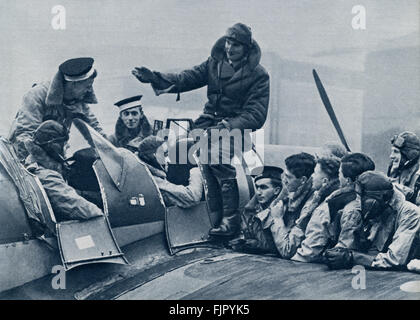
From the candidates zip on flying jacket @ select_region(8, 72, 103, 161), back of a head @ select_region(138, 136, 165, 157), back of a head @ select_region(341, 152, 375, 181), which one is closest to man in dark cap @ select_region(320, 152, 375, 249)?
back of a head @ select_region(341, 152, 375, 181)

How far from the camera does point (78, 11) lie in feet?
22.2

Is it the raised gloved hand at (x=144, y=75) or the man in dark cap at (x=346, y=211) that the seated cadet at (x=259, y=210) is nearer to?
the man in dark cap at (x=346, y=211)

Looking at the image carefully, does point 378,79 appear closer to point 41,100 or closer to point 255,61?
point 255,61

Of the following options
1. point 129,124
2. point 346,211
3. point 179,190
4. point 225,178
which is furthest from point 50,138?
point 346,211

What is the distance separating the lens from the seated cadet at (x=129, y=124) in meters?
6.55

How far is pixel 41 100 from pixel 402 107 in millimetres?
3718

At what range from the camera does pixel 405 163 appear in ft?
21.7

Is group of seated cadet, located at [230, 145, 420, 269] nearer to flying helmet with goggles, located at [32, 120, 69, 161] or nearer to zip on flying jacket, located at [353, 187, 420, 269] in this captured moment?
zip on flying jacket, located at [353, 187, 420, 269]

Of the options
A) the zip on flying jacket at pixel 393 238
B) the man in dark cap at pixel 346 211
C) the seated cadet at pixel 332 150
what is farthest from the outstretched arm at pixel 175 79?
the zip on flying jacket at pixel 393 238

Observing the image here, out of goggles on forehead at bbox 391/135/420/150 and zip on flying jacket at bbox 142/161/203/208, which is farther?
goggles on forehead at bbox 391/135/420/150

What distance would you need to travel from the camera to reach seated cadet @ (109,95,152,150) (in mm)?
6551

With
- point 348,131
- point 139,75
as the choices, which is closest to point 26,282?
point 139,75

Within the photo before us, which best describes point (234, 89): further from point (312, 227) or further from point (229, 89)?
point (312, 227)

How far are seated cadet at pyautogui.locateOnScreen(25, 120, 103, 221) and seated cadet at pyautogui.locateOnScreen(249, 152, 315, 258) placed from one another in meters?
1.71
